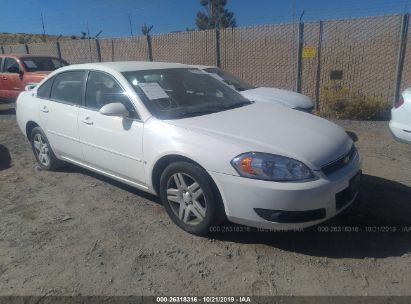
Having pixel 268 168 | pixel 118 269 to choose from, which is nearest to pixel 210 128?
pixel 268 168

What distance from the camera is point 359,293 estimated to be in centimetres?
269

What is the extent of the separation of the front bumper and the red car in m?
8.75

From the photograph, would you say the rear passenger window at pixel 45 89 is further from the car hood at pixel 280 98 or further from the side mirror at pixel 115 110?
the car hood at pixel 280 98

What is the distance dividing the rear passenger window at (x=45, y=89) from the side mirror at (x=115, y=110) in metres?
1.83

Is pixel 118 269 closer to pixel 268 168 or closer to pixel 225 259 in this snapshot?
pixel 225 259

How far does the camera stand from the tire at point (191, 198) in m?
3.20

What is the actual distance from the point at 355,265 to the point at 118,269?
1905 mm

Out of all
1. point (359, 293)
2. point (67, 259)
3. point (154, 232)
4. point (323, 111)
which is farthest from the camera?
point (323, 111)

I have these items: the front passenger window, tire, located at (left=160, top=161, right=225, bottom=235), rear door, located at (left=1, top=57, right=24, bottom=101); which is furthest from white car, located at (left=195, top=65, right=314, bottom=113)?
rear door, located at (left=1, top=57, right=24, bottom=101)

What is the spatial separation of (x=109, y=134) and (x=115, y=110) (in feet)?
1.39

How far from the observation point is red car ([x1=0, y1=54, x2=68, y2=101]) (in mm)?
10407

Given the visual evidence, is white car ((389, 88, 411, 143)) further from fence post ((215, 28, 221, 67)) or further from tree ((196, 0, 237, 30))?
tree ((196, 0, 237, 30))

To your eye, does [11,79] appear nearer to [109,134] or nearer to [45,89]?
[45,89]

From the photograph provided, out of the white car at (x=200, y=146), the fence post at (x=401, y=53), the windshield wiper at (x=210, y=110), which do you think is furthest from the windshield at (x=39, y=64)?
the fence post at (x=401, y=53)
